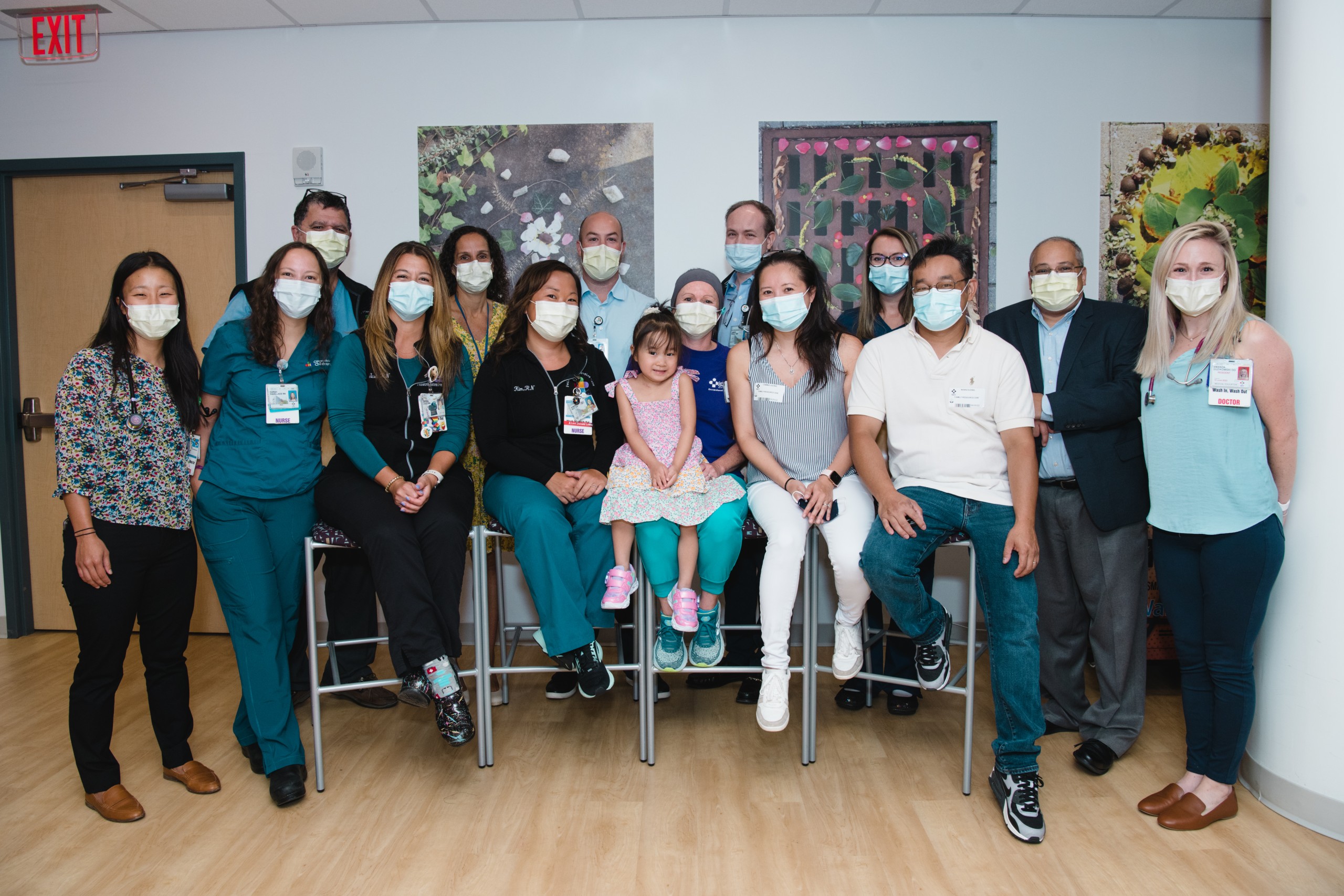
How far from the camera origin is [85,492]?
2.20 meters

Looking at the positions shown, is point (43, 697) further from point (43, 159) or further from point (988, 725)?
point (988, 725)

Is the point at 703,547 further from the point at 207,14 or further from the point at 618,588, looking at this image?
the point at 207,14

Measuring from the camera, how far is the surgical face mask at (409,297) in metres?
2.69

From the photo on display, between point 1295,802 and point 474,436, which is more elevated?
point 474,436

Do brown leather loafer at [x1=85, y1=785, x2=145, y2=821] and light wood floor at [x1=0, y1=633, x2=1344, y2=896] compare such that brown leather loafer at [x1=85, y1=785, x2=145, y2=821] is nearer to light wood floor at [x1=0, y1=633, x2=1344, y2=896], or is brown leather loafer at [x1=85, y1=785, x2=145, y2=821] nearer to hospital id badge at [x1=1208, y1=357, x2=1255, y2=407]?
light wood floor at [x1=0, y1=633, x2=1344, y2=896]

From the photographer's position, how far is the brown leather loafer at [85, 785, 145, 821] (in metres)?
2.29

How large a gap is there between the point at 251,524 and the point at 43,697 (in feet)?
5.47

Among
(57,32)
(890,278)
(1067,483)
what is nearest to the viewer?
(1067,483)

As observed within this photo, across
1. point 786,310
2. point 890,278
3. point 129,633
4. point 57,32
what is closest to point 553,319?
point 786,310

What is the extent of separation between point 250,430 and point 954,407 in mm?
2117

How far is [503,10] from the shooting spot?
360 centimetres

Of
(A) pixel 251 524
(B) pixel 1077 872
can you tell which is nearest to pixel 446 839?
(A) pixel 251 524

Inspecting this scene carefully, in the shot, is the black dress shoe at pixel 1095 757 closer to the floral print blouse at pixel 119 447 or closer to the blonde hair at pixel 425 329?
the blonde hair at pixel 425 329

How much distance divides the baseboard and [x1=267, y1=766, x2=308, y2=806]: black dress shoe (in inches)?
110
